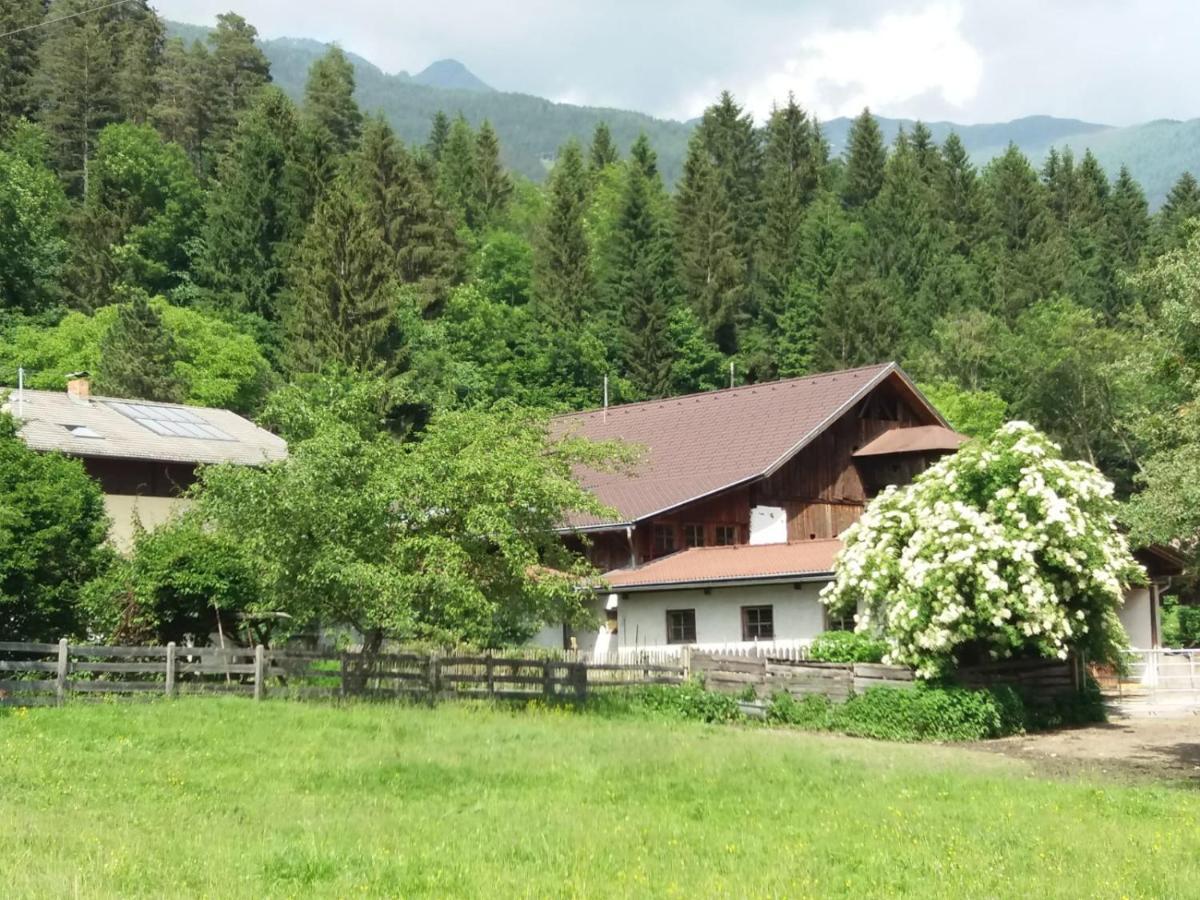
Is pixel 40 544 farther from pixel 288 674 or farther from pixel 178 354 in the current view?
pixel 178 354

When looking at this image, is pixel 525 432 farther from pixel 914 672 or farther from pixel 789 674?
pixel 914 672

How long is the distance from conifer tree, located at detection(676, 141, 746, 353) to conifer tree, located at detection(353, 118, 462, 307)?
49.1 ft

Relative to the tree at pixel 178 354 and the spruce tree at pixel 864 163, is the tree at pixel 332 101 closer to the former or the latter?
the tree at pixel 178 354

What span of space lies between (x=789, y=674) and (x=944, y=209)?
6984cm

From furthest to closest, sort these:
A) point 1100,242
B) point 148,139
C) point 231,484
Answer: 1. point 1100,242
2. point 148,139
3. point 231,484

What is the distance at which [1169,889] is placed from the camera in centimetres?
1058

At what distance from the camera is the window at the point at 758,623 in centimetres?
3309

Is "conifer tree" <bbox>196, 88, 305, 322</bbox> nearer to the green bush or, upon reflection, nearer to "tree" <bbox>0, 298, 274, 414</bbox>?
"tree" <bbox>0, 298, 274, 414</bbox>

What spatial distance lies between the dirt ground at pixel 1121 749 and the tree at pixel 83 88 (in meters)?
70.1

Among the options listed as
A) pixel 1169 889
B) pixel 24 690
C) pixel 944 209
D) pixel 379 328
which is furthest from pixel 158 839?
pixel 944 209

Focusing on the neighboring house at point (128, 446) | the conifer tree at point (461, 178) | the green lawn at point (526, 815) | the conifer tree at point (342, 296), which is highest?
the conifer tree at point (461, 178)

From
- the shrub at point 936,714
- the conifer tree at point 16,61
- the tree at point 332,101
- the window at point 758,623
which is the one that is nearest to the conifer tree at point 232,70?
the tree at point 332,101

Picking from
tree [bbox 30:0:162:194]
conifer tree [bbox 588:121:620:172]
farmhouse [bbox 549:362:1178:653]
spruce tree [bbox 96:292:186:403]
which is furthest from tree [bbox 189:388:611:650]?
conifer tree [bbox 588:121:620:172]

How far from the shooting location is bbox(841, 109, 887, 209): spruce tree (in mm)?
94750
